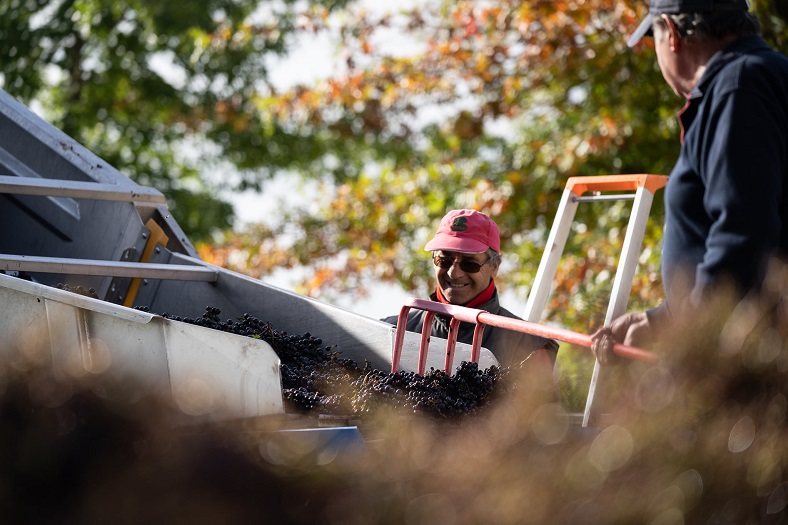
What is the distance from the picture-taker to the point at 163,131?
16859 mm

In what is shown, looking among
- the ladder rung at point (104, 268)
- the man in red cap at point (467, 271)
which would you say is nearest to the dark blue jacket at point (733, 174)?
the man in red cap at point (467, 271)

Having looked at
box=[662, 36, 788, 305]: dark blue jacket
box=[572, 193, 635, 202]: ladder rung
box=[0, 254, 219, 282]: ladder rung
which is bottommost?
box=[0, 254, 219, 282]: ladder rung

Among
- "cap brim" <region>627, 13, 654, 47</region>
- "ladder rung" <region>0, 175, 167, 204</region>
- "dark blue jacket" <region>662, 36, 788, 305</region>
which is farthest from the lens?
"ladder rung" <region>0, 175, 167, 204</region>

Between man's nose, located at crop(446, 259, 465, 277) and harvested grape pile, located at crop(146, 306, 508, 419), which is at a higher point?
man's nose, located at crop(446, 259, 465, 277)

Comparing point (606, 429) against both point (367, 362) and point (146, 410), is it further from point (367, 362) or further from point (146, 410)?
point (367, 362)

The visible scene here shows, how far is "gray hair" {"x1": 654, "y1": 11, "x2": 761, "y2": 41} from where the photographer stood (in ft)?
7.96

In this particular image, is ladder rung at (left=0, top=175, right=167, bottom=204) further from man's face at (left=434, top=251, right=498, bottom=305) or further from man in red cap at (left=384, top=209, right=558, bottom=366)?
man's face at (left=434, top=251, right=498, bottom=305)

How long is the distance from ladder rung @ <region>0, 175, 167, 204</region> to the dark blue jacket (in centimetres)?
245

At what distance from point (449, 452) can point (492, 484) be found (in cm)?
10

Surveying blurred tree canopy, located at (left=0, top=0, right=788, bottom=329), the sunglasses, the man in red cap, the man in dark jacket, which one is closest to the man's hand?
the man in dark jacket

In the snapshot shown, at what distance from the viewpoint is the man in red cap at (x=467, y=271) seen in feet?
13.6

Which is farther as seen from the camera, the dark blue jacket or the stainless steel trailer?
the stainless steel trailer

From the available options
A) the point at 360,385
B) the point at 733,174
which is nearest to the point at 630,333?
the point at 733,174

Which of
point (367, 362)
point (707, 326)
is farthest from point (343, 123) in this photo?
point (707, 326)
